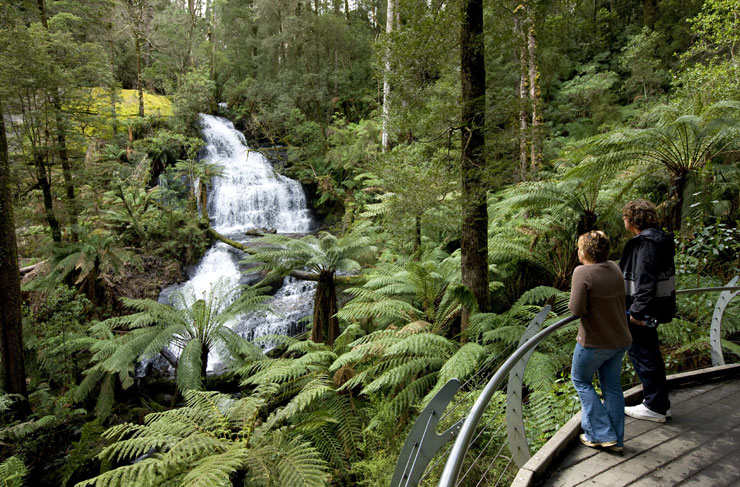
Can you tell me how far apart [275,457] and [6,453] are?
4.96 metres

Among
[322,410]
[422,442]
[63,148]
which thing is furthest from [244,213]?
[422,442]

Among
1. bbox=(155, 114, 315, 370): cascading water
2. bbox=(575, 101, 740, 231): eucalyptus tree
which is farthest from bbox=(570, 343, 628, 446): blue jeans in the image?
bbox=(155, 114, 315, 370): cascading water

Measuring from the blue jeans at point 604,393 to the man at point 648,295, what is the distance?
309 mm

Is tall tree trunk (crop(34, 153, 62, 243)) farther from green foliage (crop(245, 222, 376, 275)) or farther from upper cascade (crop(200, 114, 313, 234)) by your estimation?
upper cascade (crop(200, 114, 313, 234))

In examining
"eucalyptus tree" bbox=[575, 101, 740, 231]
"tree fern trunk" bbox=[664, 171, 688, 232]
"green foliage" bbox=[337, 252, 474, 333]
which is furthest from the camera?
"green foliage" bbox=[337, 252, 474, 333]

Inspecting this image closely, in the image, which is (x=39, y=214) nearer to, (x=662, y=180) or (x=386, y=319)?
(x=386, y=319)

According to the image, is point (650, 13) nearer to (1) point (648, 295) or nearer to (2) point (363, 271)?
(2) point (363, 271)

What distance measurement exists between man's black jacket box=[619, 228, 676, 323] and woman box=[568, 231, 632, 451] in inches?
7.7

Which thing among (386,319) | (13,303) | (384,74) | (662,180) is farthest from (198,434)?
(662,180)

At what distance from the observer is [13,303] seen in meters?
6.11

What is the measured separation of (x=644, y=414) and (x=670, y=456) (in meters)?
0.38

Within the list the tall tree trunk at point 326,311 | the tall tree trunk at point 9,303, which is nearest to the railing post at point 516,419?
the tall tree trunk at point 326,311

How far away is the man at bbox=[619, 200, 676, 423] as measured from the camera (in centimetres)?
221

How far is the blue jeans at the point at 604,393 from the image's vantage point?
81.7 inches
